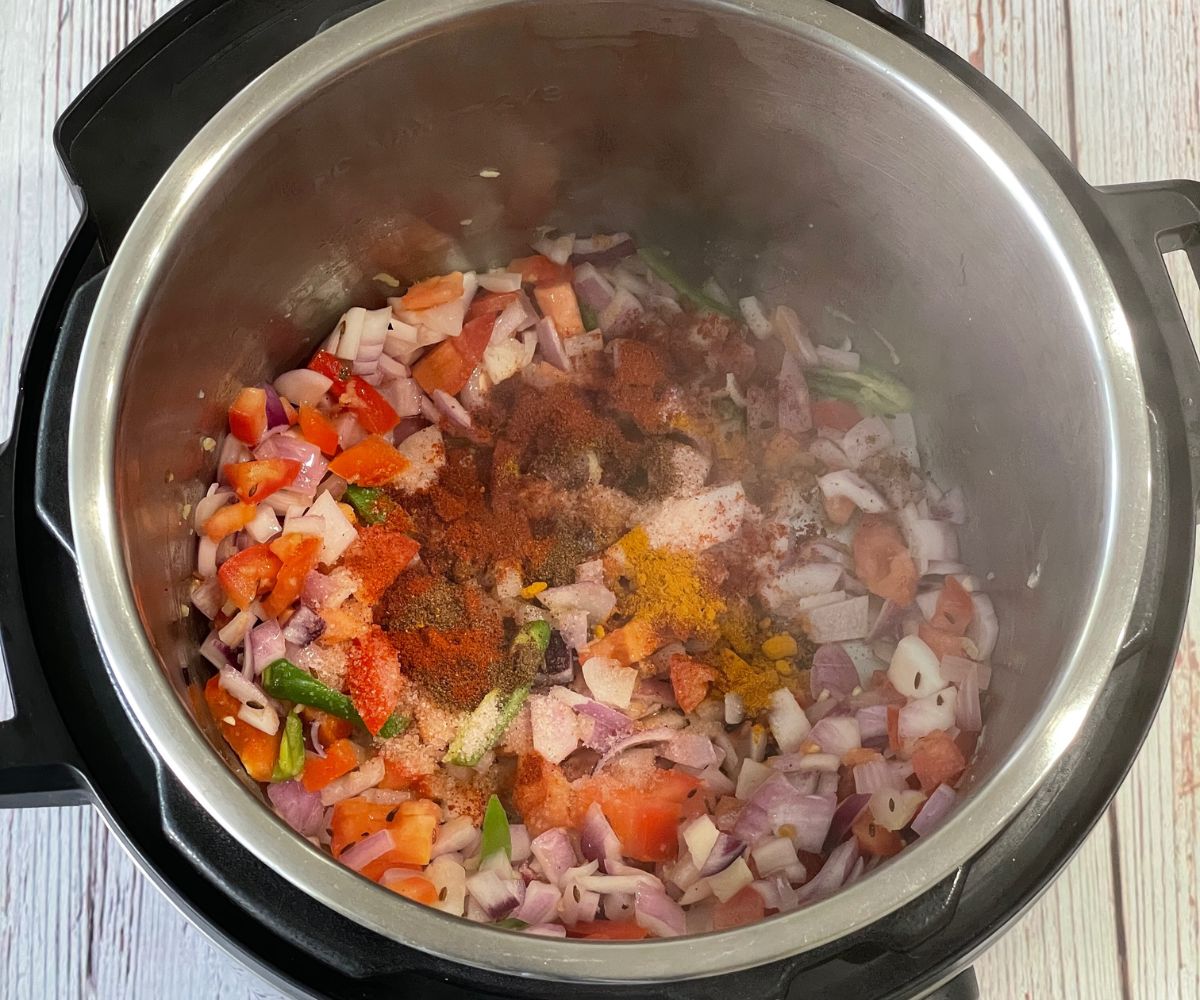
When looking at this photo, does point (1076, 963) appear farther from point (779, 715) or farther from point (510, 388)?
point (510, 388)

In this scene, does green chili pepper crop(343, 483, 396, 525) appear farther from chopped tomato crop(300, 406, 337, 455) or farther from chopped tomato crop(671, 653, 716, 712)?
chopped tomato crop(671, 653, 716, 712)

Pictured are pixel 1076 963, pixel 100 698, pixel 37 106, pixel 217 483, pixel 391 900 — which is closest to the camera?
pixel 391 900

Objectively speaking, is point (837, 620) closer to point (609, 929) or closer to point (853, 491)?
point (853, 491)

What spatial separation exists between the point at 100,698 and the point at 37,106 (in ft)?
2.68

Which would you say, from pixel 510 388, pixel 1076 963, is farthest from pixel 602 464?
pixel 1076 963

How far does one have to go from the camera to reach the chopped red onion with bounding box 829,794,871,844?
3.25 ft

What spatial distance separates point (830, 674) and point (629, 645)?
213mm

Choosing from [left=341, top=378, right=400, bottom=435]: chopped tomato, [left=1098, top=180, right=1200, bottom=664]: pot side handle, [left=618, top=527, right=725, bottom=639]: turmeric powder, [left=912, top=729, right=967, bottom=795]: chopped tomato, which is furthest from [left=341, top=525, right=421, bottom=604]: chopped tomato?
[left=1098, top=180, right=1200, bottom=664]: pot side handle

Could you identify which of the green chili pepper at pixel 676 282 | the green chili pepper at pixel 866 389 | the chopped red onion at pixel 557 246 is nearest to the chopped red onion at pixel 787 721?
the green chili pepper at pixel 866 389

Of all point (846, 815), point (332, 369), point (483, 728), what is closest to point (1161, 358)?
point (846, 815)

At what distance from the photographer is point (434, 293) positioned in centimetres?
115

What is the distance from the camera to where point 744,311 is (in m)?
1.19

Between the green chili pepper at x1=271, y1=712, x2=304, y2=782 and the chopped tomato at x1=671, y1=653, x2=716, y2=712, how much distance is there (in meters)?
0.37

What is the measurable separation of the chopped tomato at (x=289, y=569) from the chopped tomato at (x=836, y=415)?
0.57 m
